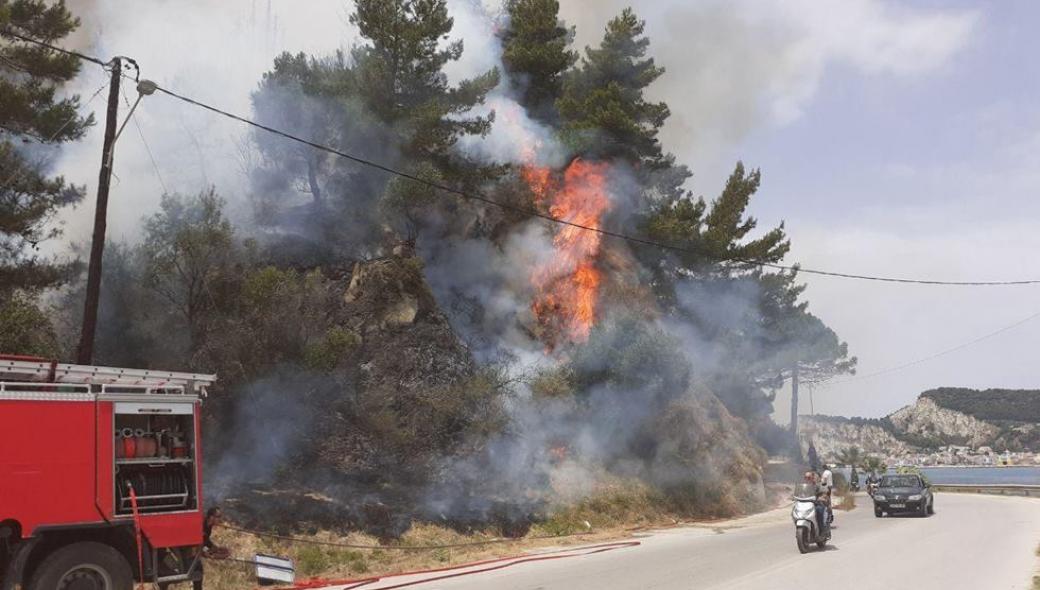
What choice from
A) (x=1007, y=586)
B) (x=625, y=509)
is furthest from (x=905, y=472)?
(x=1007, y=586)

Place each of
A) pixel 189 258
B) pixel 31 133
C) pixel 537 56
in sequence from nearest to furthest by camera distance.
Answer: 1. pixel 31 133
2. pixel 189 258
3. pixel 537 56

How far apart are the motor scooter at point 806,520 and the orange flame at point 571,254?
16143 mm

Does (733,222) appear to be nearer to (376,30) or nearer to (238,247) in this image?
(376,30)

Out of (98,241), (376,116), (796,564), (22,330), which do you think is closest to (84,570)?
(98,241)

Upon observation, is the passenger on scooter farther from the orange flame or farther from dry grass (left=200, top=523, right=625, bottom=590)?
the orange flame

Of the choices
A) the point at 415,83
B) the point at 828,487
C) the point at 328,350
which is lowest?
the point at 828,487

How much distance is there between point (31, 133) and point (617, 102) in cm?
2696

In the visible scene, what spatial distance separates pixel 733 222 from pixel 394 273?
21012 millimetres

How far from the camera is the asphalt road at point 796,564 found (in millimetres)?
11562

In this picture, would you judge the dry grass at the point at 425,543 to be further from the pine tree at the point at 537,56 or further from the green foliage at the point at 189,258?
the pine tree at the point at 537,56

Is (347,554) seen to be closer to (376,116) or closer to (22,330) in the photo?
(22,330)

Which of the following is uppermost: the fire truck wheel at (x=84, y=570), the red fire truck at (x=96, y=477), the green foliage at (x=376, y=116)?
the green foliage at (x=376, y=116)

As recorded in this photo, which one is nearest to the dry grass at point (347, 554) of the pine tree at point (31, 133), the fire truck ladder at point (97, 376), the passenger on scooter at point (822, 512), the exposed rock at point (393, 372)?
the exposed rock at point (393, 372)

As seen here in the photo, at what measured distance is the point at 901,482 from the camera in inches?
1021
